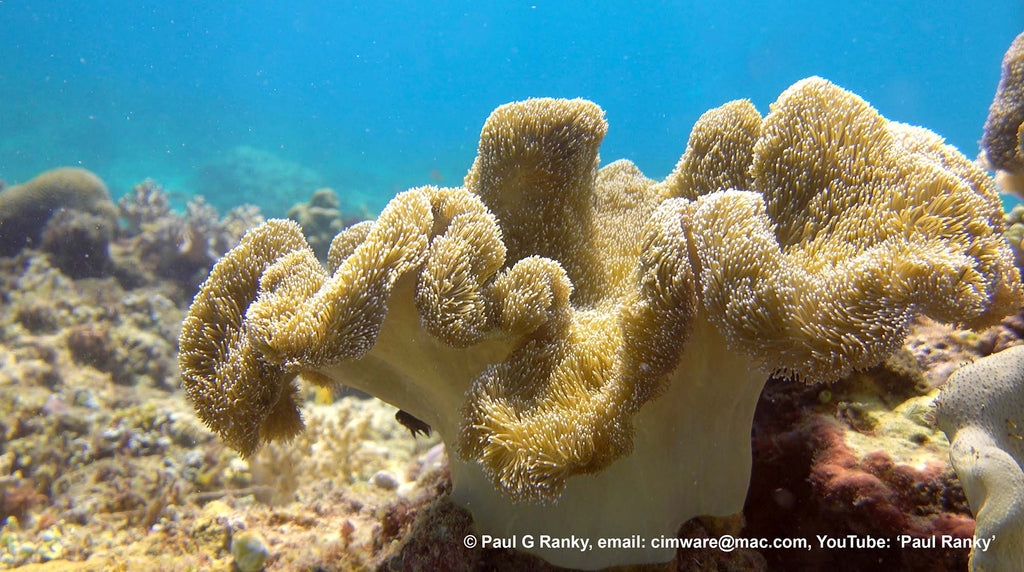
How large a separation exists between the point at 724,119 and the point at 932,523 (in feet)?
6.35

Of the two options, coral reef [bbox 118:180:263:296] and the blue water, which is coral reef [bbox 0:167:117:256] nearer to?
coral reef [bbox 118:180:263:296]

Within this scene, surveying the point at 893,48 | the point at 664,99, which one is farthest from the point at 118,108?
the point at 893,48

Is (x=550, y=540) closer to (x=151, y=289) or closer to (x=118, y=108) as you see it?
(x=151, y=289)

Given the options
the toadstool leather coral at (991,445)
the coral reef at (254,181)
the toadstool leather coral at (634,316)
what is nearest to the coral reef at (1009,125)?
the toadstool leather coral at (634,316)

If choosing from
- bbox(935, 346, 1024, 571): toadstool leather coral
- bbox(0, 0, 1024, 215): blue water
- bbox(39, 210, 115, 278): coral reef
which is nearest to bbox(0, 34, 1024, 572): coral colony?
bbox(935, 346, 1024, 571): toadstool leather coral

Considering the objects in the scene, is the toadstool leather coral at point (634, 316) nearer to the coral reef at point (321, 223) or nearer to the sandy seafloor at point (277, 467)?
the sandy seafloor at point (277, 467)

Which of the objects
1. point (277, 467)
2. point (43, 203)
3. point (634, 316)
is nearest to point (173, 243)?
point (43, 203)

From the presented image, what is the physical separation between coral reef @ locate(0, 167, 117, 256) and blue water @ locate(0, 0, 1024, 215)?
13.9m

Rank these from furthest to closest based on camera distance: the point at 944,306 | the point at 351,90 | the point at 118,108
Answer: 1. the point at 351,90
2. the point at 118,108
3. the point at 944,306

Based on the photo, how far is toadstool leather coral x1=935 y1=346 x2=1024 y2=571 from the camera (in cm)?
137

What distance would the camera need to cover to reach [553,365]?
2.01m


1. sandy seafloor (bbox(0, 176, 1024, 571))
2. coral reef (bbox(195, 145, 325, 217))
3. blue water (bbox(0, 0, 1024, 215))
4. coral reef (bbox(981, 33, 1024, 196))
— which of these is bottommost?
sandy seafloor (bbox(0, 176, 1024, 571))

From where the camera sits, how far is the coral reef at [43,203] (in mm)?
8453

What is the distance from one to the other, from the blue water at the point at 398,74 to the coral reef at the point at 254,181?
0.25m
